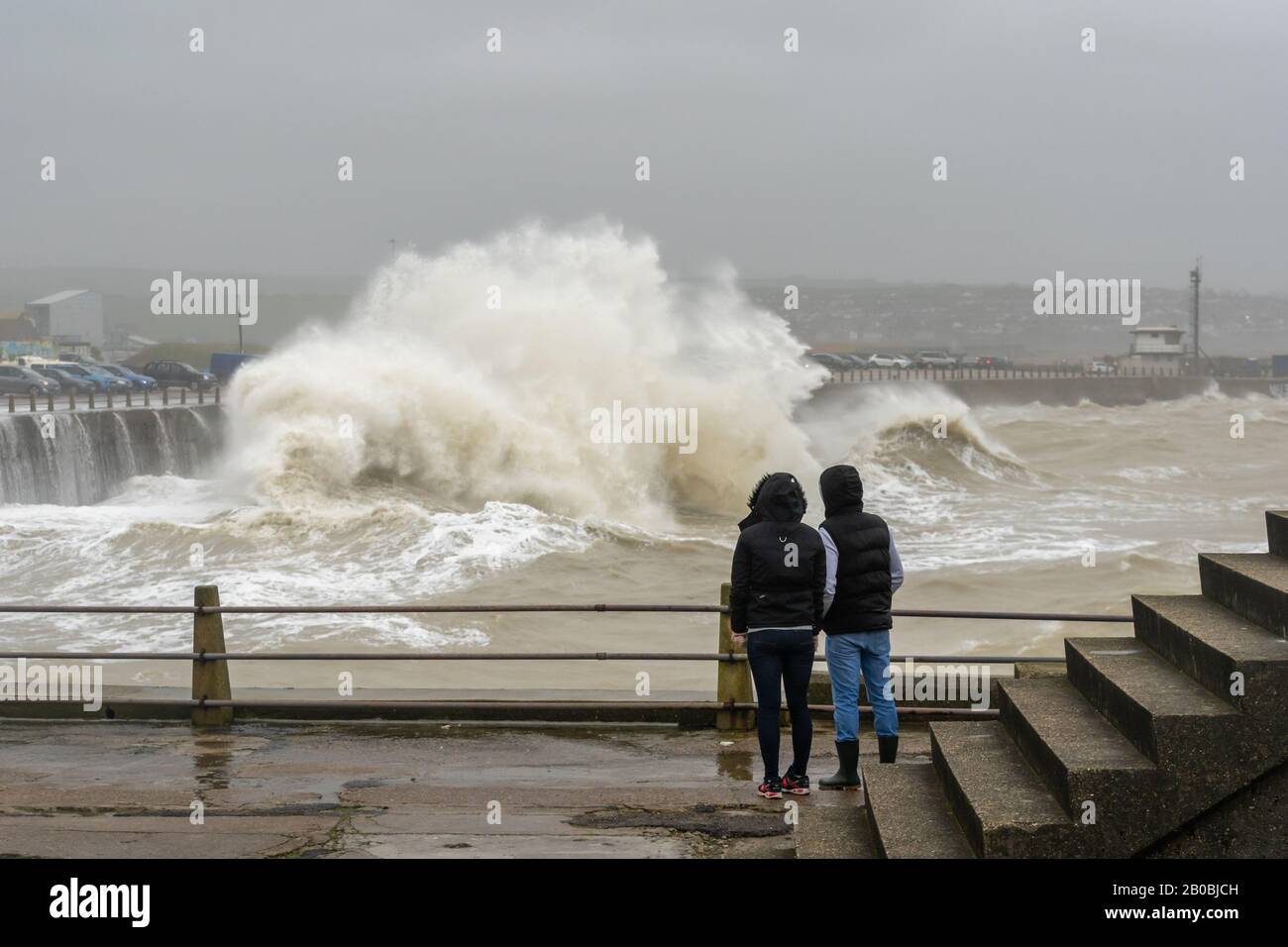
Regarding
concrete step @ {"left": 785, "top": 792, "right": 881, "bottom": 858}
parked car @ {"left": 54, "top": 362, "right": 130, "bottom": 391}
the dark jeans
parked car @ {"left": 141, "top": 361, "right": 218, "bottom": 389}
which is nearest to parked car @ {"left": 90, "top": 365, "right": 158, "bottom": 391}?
parked car @ {"left": 54, "top": 362, "right": 130, "bottom": 391}

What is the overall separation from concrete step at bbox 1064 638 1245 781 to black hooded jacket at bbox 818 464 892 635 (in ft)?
3.61

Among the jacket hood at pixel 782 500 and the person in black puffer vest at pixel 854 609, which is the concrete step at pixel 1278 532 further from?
the jacket hood at pixel 782 500

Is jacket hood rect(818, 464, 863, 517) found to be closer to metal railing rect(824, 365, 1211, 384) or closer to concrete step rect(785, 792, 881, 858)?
concrete step rect(785, 792, 881, 858)

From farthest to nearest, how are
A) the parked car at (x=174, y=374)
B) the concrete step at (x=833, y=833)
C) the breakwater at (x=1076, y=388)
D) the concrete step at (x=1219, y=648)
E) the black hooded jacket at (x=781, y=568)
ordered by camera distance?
the breakwater at (x=1076, y=388) → the parked car at (x=174, y=374) → the black hooded jacket at (x=781, y=568) → the concrete step at (x=833, y=833) → the concrete step at (x=1219, y=648)

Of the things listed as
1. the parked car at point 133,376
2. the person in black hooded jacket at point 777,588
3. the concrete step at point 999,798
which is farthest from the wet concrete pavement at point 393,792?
the parked car at point 133,376

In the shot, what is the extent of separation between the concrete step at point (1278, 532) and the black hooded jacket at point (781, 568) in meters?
1.87

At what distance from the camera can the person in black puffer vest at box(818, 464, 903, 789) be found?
6.35m

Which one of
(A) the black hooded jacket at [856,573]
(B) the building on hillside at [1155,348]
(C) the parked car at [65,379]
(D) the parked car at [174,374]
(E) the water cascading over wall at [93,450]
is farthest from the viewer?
(B) the building on hillside at [1155,348]

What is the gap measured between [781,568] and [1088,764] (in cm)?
193

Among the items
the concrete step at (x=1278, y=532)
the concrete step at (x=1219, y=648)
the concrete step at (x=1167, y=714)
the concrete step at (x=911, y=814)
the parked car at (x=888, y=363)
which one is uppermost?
the parked car at (x=888, y=363)

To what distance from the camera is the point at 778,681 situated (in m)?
6.36

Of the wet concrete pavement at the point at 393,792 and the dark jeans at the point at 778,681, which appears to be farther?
the dark jeans at the point at 778,681

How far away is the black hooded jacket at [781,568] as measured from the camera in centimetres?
621
